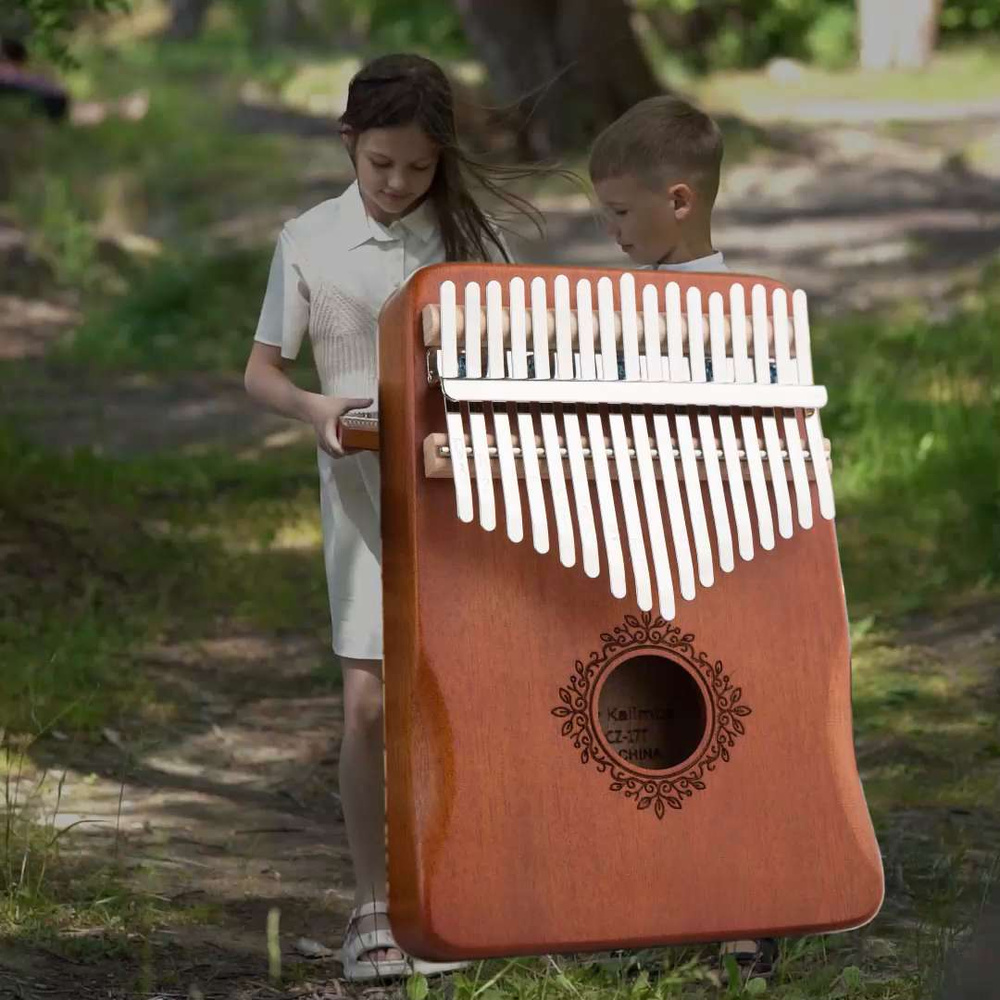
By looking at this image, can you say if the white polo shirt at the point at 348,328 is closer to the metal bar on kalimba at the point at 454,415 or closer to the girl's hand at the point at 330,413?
the girl's hand at the point at 330,413

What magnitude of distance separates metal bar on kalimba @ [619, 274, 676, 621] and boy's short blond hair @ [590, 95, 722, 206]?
54 cm

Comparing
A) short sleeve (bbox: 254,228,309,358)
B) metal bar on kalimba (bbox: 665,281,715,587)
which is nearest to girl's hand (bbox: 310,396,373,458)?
short sleeve (bbox: 254,228,309,358)

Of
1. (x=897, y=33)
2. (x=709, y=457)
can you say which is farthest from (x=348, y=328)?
(x=897, y=33)

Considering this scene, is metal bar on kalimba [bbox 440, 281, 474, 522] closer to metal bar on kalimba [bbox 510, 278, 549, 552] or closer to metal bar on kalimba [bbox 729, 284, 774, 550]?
metal bar on kalimba [bbox 510, 278, 549, 552]

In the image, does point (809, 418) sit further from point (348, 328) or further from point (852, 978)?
point (852, 978)

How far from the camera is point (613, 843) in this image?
3.05m

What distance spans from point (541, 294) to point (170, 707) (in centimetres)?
305

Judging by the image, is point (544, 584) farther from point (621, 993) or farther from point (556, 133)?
point (556, 133)

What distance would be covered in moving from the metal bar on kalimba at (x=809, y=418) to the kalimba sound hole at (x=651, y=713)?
36cm

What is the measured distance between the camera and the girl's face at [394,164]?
3.55 metres

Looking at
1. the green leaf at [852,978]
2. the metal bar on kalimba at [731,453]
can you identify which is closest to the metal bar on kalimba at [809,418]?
the metal bar on kalimba at [731,453]

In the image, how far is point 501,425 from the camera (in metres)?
2.99

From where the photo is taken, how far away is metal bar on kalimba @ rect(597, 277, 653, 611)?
3035 mm

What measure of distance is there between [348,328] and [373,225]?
20 cm
